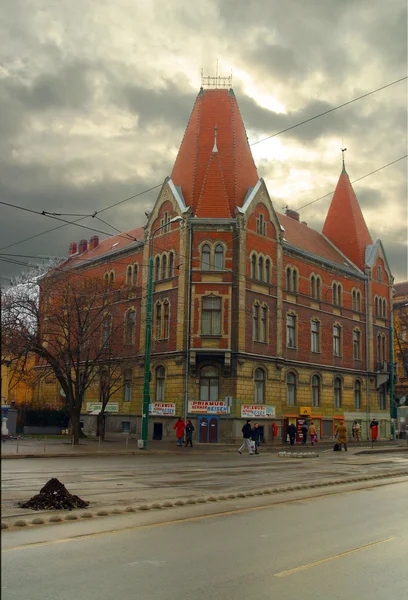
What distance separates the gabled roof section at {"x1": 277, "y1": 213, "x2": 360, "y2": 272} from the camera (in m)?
46.7

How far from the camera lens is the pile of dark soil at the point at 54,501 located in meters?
10.0

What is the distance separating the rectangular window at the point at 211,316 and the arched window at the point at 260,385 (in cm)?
395

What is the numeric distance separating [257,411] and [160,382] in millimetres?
6262

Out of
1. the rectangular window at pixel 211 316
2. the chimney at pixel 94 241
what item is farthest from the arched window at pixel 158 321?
the chimney at pixel 94 241

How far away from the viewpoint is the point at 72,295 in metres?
34.6

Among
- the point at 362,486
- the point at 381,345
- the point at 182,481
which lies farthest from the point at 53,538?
the point at 381,345

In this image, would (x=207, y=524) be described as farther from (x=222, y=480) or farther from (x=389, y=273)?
(x=389, y=273)

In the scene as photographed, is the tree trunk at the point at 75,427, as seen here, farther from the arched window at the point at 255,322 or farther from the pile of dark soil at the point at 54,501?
the pile of dark soil at the point at 54,501

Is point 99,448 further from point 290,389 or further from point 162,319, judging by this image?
point 290,389

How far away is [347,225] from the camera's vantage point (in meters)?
53.4

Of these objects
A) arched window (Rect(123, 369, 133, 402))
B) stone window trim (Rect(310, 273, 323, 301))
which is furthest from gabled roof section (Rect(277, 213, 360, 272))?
arched window (Rect(123, 369, 133, 402))

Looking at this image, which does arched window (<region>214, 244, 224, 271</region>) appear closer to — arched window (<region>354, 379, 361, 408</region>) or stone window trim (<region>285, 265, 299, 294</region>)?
stone window trim (<region>285, 265, 299, 294</region>)

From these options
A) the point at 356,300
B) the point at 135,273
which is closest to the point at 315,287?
the point at 356,300

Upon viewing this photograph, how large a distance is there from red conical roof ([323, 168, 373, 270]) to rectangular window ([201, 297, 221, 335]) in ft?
60.3
